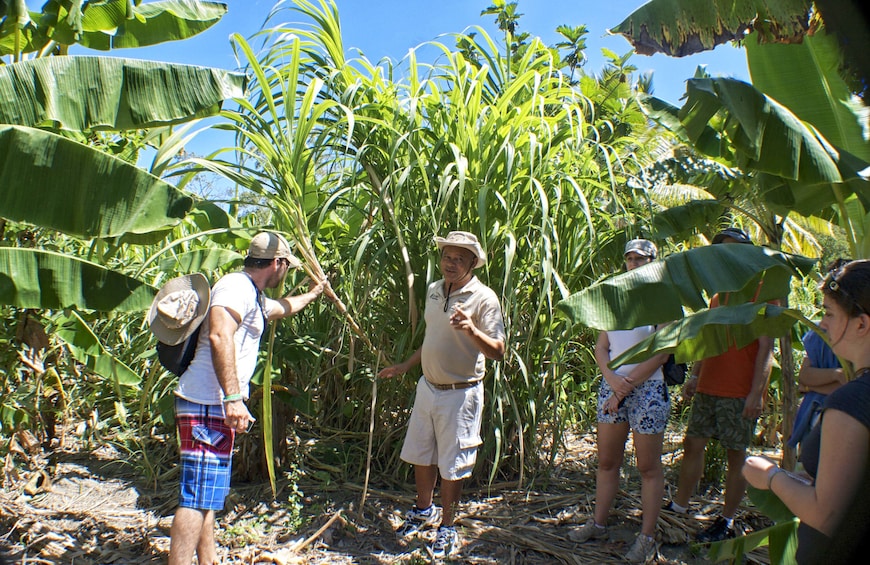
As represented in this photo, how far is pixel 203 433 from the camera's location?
279 centimetres

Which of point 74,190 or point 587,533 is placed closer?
point 74,190

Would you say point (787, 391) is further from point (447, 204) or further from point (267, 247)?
point (267, 247)

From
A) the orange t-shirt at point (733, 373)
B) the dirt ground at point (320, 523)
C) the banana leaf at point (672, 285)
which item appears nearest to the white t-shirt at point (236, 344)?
the dirt ground at point (320, 523)

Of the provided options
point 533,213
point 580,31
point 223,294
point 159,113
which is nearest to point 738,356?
point 533,213

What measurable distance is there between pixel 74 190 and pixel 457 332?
72.6 inches

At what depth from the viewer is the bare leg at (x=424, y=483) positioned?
3.42m

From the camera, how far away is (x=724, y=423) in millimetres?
3348

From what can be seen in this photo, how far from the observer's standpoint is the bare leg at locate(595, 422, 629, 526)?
3.31 metres

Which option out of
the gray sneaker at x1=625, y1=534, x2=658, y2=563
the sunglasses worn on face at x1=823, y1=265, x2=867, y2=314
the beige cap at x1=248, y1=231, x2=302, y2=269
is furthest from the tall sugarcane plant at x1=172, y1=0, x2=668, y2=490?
the sunglasses worn on face at x1=823, y1=265, x2=867, y2=314

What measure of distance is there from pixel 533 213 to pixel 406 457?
58.6 inches

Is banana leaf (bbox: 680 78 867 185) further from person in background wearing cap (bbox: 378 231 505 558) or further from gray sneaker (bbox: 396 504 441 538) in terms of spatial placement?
gray sneaker (bbox: 396 504 441 538)

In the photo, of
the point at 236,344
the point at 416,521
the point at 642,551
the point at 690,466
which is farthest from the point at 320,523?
the point at 690,466

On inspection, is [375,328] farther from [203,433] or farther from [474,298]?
[203,433]

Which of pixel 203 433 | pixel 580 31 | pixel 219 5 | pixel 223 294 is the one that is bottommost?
pixel 203 433
